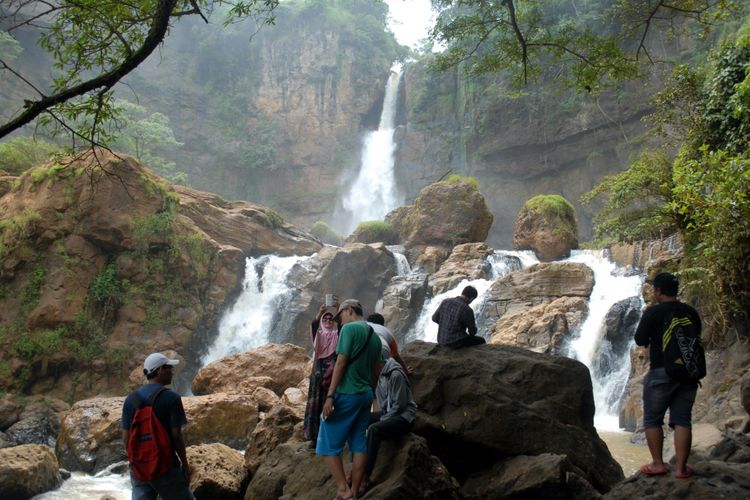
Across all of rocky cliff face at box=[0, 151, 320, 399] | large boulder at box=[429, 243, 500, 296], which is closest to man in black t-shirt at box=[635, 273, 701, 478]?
rocky cliff face at box=[0, 151, 320, 399]

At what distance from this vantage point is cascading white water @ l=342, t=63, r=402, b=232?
37906mm

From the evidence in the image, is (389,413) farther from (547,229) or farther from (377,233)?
(377,233)

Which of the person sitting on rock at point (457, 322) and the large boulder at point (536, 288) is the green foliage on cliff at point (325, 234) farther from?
the person sitting on rock at point (457, 322)

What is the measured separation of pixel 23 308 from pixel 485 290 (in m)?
13.0

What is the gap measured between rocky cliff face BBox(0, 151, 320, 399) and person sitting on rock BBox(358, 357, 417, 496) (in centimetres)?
Result: 1159

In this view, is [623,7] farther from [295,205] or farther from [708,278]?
[295,205]

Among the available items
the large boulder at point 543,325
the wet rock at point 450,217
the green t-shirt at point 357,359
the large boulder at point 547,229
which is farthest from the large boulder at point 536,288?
the green t-shirt at point 357,359

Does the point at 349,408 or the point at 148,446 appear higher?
the point at 349,408

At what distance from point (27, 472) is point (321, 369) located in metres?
5.39

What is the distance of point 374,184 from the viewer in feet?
126

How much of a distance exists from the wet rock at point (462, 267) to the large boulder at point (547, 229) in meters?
2.01

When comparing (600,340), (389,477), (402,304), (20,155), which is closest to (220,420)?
(389,477)

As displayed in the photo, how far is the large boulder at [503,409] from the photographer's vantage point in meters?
5.37

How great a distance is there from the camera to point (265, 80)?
4125 centimetres
